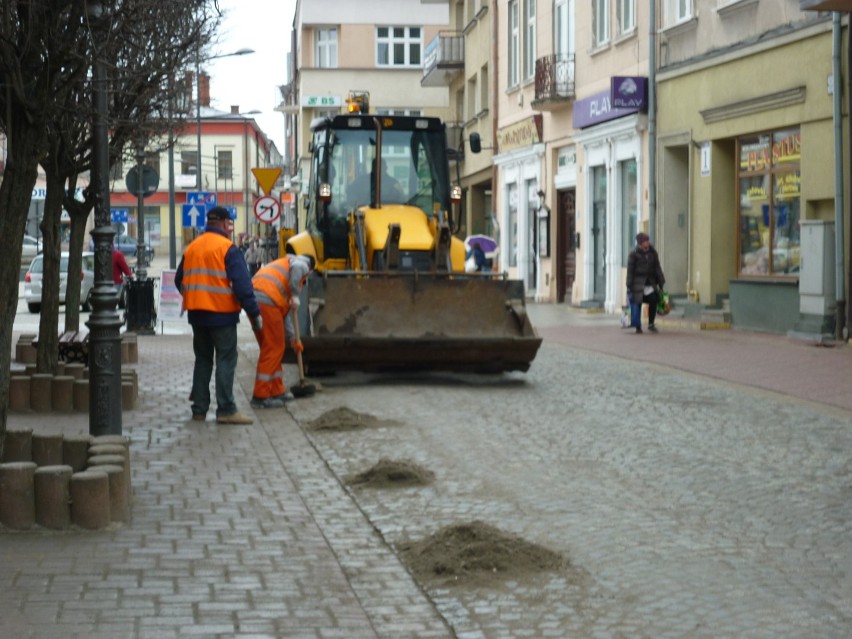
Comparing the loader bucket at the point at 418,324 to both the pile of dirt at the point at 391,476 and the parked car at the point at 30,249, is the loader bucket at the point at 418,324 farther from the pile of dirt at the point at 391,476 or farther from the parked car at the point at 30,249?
the parked car at the point at 30,249

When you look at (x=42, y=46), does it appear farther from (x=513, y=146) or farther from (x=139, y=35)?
(x=513, y=146)

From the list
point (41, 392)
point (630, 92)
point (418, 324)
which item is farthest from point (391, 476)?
point (630, 92)

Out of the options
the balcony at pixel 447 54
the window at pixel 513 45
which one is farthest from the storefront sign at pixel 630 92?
the balcony at pixel 447 54

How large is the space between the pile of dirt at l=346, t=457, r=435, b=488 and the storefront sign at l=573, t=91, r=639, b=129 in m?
19.8

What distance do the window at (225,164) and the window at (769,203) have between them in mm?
85209

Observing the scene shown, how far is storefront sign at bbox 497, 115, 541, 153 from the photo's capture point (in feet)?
120

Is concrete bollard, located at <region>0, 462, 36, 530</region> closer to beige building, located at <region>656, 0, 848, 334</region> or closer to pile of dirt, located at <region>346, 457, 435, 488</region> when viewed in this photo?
pile of dirt, located at <region>346, 457, 435, 488</region>

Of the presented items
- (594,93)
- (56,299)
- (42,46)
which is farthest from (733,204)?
(42,46)

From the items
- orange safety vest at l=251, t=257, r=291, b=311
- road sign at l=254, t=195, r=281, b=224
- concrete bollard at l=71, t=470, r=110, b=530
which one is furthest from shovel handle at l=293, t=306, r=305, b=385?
road sign at l=254, t=195, r=281, b=224

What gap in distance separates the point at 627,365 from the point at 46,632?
1350 centimetres

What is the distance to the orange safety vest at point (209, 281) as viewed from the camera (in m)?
12.7

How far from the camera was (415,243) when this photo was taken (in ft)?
56.0

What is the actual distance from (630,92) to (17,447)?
2097 centimetres

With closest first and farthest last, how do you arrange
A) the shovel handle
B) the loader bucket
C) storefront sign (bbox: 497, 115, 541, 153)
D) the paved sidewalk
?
the shovel handle
the loader bucket
the paved sidewalk
storefront sign (bbox: 497, 115, 541, 153)
